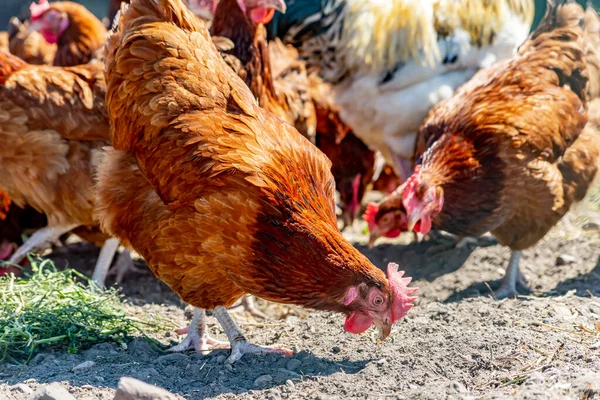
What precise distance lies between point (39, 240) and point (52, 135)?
2.24ft

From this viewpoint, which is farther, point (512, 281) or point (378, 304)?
point (512, 281)

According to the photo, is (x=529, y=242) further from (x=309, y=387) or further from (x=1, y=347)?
(x=1, y=347)

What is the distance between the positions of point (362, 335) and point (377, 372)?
470 millimetres

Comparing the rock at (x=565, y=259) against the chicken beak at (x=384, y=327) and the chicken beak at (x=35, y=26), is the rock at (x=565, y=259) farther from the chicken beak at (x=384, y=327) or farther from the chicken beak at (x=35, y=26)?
the chicken beak at (x=35, y=26)

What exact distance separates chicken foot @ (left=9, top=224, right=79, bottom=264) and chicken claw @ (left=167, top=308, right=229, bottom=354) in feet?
4.35

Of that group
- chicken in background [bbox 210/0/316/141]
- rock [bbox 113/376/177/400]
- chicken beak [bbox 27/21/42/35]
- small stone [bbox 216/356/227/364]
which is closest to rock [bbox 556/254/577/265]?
chicken in background [bbox 210/0/316/141]

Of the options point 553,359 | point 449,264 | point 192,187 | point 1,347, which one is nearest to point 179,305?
point 1,347

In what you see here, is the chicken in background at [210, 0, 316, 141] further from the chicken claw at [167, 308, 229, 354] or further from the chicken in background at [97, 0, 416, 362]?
the chicken claw at [167, 308, 229, 354]

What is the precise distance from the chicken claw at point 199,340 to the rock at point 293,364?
509mm

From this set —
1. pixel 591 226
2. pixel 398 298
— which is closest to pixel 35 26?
pixel 398 298

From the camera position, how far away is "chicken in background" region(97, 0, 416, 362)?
9.75ft

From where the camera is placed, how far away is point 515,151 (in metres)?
4.16

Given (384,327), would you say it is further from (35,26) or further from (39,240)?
(35,26)

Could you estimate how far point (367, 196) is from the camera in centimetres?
716
